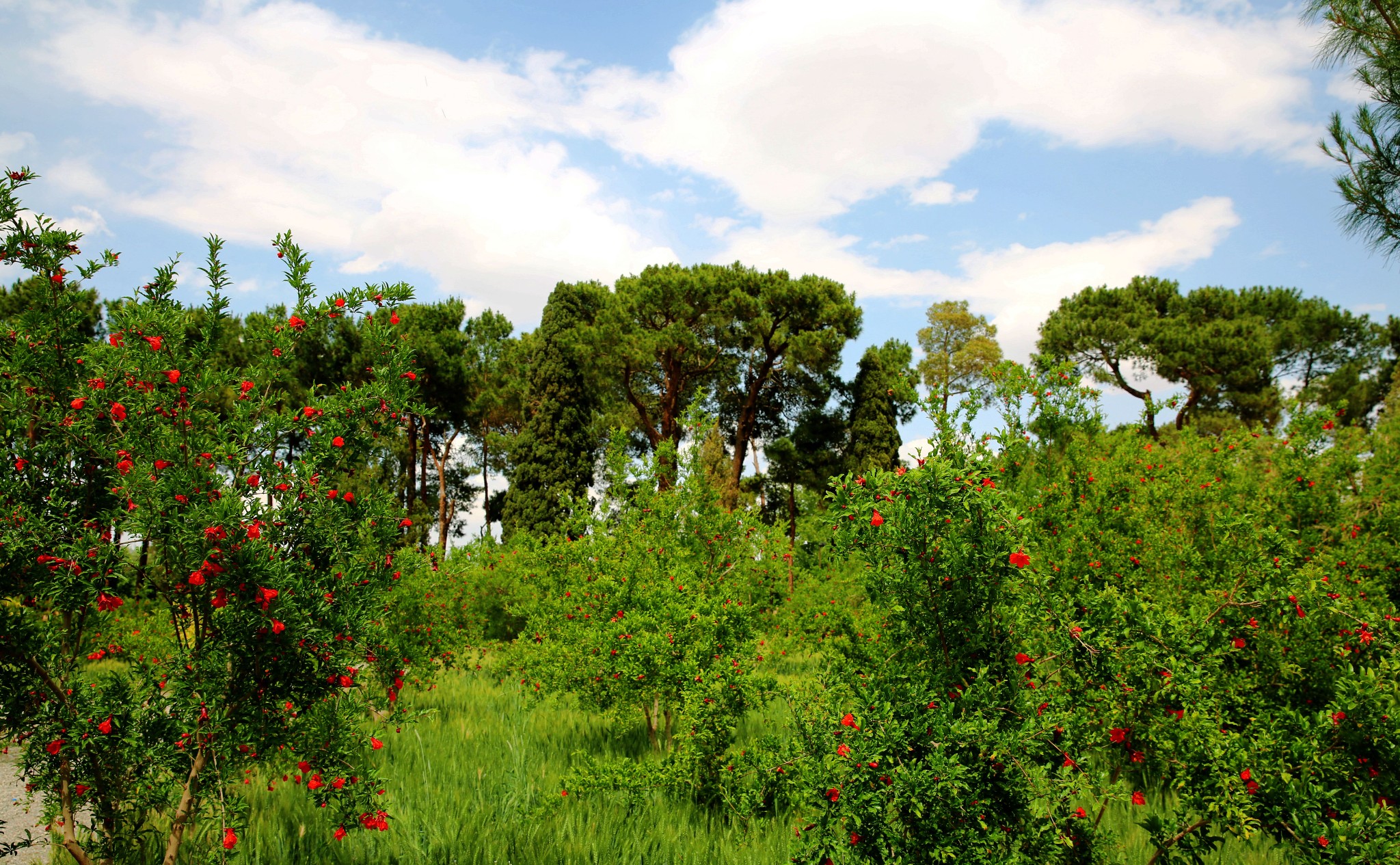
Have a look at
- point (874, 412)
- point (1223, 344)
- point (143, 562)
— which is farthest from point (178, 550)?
point (1223, 344)

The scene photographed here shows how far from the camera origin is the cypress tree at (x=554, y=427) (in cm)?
2442

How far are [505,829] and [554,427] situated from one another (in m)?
20.8

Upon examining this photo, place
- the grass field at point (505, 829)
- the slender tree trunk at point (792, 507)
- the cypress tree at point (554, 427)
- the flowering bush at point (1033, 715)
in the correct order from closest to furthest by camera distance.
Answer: the flowering bush at point (1033, 715)
the grass field at point (505, 829)
the cypress tree at point (554, 427)
the slender tree trunk at point (792, 507)

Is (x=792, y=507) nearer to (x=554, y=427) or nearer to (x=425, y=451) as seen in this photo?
(x=554, y=427)

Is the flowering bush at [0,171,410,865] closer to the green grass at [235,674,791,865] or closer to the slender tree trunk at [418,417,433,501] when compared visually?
the green grass at [235,674,791,865]

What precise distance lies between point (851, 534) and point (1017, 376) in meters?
3.84

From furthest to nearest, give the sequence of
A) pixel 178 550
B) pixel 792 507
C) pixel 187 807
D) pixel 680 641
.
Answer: pixel 792 507, pixel 680 641, pixel 187 807, pixel 178 550

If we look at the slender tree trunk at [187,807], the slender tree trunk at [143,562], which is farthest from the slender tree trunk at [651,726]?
the slender tree trunk at [143,562]

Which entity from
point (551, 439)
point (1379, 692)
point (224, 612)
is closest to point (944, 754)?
point (1379, 692)

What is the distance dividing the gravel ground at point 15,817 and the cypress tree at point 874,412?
68.4ft

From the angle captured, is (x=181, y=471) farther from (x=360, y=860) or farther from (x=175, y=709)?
(x=360, y=860)

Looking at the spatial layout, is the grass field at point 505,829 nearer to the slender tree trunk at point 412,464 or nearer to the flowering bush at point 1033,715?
the flowering bush at point 1033,715

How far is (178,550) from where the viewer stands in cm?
315

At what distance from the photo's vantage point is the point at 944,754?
9.21ft
